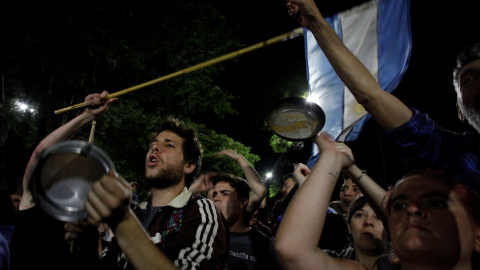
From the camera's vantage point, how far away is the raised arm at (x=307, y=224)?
4.98ft

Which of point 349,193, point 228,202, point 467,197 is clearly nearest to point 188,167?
point 228,202

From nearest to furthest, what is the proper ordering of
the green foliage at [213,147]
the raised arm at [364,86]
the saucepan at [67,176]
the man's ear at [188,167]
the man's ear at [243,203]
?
1. the saucepan at [67,176]
2. the raised arm at [364,86]
3. the man's ear at [188,167]
4. the man's ear at [243,203]
5. the green foliage at [213,147]

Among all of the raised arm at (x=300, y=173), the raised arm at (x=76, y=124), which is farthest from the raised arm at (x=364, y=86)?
the raised arm at (x=76, y=124)

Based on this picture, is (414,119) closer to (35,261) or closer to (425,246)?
(425,246)

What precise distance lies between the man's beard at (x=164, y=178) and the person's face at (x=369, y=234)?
5.94ft

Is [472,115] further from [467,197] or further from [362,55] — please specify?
[362,55]

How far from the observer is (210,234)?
2062mm

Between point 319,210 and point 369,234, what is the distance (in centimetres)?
169

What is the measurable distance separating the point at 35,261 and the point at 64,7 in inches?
268

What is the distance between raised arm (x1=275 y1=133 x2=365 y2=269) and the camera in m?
1.52

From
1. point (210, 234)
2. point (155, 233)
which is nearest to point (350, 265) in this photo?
point (210, 234)

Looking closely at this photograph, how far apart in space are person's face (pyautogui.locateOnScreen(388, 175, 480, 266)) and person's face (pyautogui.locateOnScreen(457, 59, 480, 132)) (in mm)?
528

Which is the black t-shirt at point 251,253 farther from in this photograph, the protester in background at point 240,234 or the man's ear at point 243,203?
the man's ear at point 243,203

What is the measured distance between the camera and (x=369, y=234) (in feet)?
9.55
